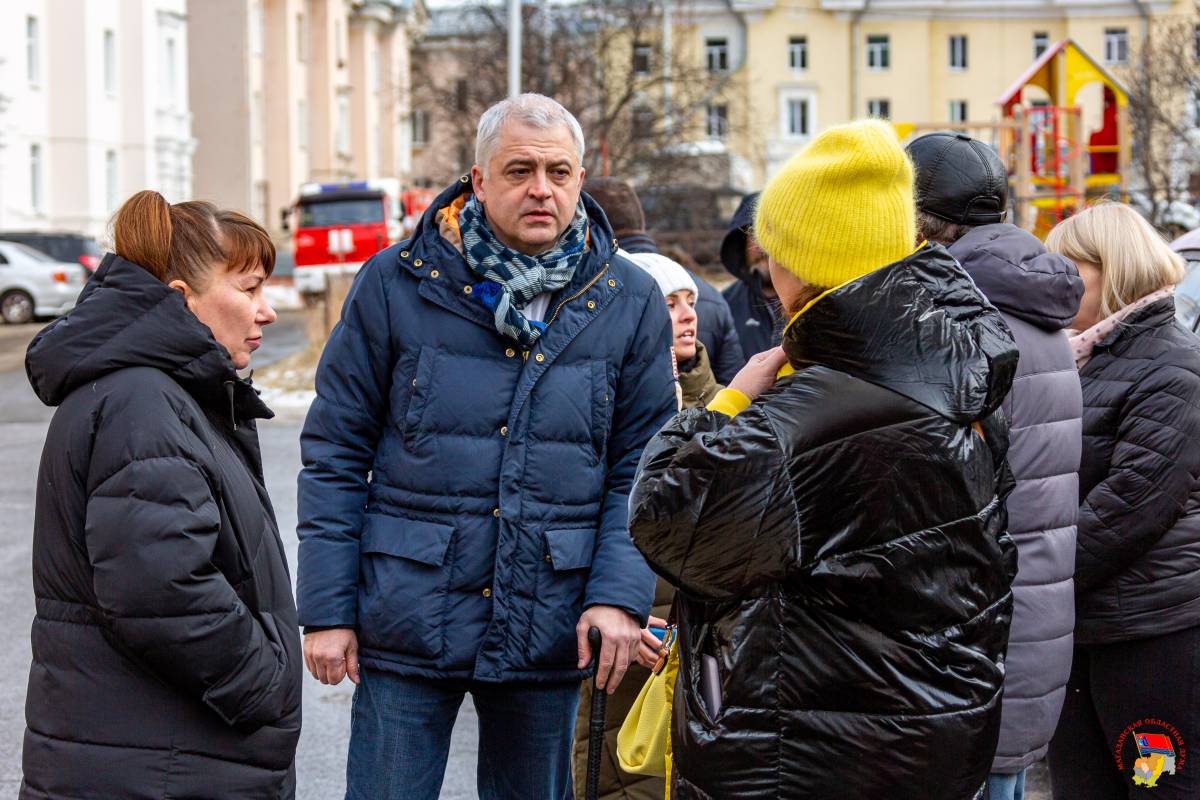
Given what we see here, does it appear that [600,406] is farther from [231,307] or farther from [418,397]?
[231,307]

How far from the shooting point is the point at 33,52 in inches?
1517

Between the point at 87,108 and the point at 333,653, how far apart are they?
39.6 metres

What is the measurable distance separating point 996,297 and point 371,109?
210ft

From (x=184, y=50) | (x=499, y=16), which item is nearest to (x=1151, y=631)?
(x=499, y=16)

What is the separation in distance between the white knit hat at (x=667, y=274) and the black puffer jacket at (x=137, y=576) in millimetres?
2068

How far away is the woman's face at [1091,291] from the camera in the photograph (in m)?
4.14

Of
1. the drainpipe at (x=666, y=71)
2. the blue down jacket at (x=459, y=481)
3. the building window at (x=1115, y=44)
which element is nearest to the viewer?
the blue down jacket at (x=459, y=481)

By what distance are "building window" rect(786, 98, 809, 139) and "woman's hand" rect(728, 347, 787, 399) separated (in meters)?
72.2

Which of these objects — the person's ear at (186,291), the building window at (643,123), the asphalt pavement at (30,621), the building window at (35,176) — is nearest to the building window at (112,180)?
the building window at (35,176)

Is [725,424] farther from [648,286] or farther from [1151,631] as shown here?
[1151,631]

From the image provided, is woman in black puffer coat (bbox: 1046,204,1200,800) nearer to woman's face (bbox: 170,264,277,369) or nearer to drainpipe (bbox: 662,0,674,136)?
woman's face (bbox: 170,264,277,369)

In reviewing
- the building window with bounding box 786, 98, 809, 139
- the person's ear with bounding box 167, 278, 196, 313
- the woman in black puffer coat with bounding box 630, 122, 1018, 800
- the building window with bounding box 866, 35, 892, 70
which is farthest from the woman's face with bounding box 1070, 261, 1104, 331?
the building window with bounding box 866, 35, 892, 70

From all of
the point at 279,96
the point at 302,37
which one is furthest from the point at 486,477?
the point at 302,37

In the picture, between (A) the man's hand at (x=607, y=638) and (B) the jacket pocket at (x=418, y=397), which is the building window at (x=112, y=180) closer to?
(B) the jacket pocket at (x=418, y=397)
